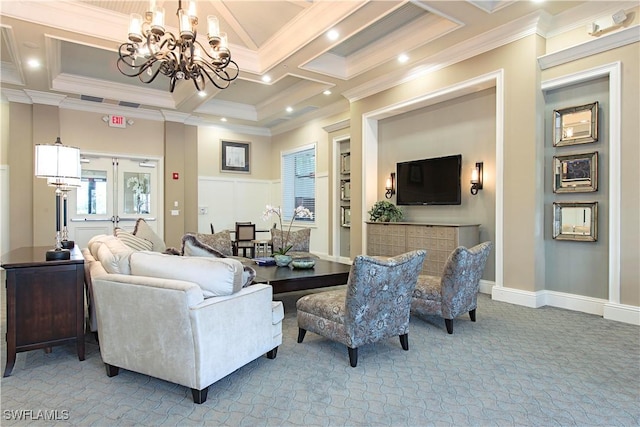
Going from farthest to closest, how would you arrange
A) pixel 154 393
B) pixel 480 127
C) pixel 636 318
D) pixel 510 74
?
pixel 480 127
pixel 510 74
pixel 636 318
pixel 154 393

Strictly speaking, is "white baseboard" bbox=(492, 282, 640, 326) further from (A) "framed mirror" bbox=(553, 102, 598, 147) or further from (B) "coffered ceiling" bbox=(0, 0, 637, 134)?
(B) "coffered ceiling" bbox=(0, 0, 637, 134)

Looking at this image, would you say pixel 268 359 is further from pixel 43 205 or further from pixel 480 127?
pixel 43 205

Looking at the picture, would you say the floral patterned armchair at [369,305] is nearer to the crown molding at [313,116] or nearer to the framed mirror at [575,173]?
the framed mirror at [575,173]

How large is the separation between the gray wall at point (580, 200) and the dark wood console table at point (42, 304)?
5.00 meters

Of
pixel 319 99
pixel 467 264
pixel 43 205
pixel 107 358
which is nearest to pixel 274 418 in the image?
pixel 107 358

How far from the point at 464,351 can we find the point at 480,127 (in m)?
3.43

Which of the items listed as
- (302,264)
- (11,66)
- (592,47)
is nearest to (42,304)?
(302,264)

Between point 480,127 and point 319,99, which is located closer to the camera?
point 480,127

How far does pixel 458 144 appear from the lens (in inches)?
221

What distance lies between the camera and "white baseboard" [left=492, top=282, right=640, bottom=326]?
3.87m

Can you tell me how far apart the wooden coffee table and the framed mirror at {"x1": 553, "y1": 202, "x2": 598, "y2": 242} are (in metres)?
2.60

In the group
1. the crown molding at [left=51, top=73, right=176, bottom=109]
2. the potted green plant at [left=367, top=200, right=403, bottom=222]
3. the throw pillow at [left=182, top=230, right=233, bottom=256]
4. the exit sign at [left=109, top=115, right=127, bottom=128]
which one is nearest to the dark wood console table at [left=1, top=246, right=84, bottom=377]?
the throw pillow at [left=182, top=230, right=233, bottom=256]

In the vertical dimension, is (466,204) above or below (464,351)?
above

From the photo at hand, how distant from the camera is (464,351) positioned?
3113 millimetres
